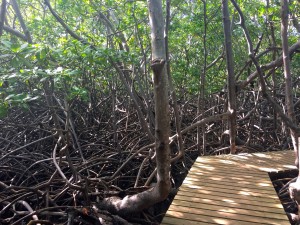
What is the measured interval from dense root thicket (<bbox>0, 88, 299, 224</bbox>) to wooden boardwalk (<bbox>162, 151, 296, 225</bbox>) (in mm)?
484

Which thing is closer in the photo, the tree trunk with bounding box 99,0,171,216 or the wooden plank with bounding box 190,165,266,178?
the tree trunk with bounding box 99,0,171,216

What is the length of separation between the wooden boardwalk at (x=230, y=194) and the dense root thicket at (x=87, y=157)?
19.1 inches

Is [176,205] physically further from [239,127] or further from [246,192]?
[239,127]

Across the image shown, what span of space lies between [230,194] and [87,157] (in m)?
2.25

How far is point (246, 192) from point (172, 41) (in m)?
3.28

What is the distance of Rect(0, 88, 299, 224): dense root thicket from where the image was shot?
2.75 metres

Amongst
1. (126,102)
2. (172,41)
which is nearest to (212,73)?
(172,41)

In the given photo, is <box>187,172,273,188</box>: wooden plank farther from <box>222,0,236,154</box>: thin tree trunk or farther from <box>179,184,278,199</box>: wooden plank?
<box>222,0,236,154</box>: thin tree trunk

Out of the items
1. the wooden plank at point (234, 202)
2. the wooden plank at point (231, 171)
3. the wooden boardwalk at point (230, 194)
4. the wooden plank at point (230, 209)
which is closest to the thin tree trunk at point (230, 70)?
the wooden boardwalk at point (230, 194)

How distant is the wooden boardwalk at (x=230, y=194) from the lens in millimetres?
2023

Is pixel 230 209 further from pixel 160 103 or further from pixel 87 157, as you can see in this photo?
pixel 87 157

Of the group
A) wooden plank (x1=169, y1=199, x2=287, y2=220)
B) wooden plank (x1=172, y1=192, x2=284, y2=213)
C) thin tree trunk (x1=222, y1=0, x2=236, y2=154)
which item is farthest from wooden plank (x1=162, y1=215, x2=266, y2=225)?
thin tree trunk (x1=222, y1=0, x2=236, y2=154)

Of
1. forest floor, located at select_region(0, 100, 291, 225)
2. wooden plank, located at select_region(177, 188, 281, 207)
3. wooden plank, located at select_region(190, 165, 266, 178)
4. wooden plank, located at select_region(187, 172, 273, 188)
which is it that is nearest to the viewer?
wooden plank, located at select_region(177, 188, 281, 207)

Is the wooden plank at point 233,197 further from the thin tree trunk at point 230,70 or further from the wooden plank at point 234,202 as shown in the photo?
the thin tree trunk at point 230,70
